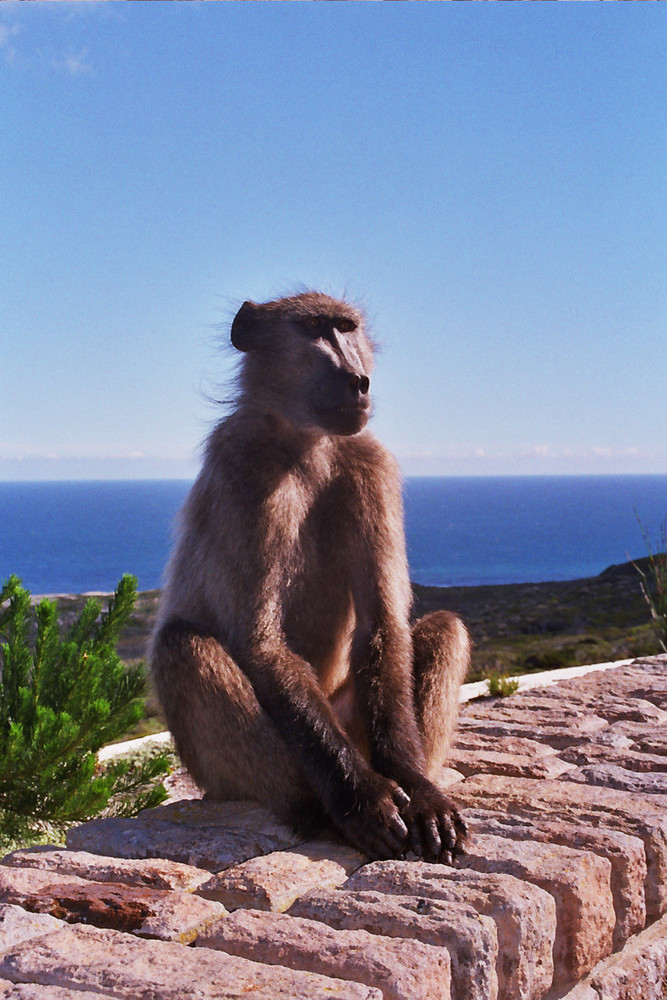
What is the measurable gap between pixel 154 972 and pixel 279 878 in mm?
573

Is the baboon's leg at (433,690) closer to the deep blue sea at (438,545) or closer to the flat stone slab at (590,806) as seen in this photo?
the flat stone slab at (590,806)

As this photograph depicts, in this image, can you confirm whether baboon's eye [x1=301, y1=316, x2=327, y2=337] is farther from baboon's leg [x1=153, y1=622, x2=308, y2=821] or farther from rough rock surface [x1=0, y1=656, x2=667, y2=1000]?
rough rock surface [x1=0, y1=656, x2=667, y2=1000]

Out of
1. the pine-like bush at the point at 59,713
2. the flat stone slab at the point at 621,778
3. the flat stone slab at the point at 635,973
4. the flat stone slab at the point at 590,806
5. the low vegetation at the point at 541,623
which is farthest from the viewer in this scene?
the low vegetation at the point at 541,623

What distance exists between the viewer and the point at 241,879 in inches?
97.3

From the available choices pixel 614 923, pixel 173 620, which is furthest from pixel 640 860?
pixel 173 620

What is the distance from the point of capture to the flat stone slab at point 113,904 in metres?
2.24

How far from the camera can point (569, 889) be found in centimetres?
243

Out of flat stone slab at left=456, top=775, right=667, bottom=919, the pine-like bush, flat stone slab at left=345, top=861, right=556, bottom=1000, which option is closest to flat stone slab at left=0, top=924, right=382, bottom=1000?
flat stone slab at left=345, top=861, right=556, bottom=1000

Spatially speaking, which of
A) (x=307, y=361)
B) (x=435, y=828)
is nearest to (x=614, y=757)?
(x=435, y=828)

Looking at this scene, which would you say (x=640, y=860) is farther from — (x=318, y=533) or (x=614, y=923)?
(x=318, y=533)

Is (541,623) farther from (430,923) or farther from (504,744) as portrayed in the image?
(430,923)

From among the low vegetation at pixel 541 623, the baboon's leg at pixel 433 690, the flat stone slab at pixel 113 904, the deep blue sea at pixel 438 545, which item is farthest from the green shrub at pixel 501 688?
the deep blue sea at pixel 438 545

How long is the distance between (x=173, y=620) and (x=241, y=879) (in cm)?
100

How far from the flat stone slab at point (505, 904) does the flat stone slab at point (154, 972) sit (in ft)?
1.62
